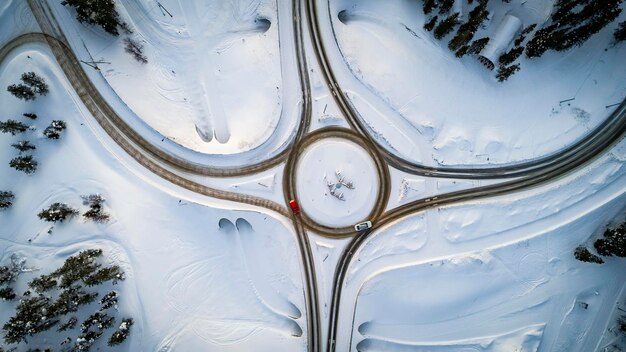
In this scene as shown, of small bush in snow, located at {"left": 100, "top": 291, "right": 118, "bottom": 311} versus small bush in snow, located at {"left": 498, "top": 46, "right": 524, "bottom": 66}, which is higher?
small bush in snow, located at {"left": 498, "top": 46, "right": 524, "bottom": 66}

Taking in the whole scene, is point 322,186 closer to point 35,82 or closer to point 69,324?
point 69,324

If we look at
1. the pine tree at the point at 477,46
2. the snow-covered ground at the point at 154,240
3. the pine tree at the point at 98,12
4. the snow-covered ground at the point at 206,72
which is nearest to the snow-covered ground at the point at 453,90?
the pine tree at the point at 477,46

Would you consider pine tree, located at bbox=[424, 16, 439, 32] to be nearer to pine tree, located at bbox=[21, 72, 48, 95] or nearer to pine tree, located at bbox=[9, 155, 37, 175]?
pine tree, located at bbox=[21, 72, 48, 95]

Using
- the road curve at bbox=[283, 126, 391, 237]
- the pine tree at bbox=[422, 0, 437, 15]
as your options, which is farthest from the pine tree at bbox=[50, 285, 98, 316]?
the pine tree at bbox=[422, 0, 437, 15]

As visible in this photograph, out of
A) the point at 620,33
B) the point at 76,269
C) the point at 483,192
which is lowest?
the point at 76,269

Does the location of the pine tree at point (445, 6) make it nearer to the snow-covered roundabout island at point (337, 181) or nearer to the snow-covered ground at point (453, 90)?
the snow-covered ground at point (453, 90)

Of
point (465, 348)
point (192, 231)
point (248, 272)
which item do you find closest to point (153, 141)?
point (192, 231)

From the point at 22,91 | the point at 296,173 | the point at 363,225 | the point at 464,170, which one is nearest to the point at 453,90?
the point at 464,170
